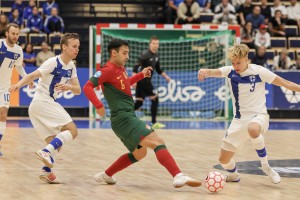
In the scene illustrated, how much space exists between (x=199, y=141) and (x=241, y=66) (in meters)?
5.38

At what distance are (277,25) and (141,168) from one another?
1382 centimetres

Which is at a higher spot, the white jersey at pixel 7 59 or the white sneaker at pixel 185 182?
the white jersey at pixel 7 59

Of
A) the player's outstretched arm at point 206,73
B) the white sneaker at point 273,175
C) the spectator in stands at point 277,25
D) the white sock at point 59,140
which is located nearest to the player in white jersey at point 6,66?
the white sock at point 59,140

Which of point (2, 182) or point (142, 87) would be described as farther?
point (142, 87)

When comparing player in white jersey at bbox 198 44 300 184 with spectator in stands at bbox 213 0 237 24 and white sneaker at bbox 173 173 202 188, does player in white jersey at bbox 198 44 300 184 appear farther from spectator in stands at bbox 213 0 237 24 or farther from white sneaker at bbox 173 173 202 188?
spectator in stands at bbox 213 0 237 24

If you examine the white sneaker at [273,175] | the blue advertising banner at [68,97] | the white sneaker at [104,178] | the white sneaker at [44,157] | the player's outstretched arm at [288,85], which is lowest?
the blue advertising banner at [68,97]

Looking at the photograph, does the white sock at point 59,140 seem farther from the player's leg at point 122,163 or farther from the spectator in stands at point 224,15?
the spectator in stands at point 224,15

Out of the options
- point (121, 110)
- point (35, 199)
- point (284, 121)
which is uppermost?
point (121, 110)

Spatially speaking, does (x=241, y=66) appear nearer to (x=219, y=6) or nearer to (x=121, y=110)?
(x=121, y=110)

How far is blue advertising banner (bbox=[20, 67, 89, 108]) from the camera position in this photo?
19.5 metres

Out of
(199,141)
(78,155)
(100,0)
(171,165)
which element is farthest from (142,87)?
(171,165)

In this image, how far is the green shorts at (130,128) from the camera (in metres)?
8.01

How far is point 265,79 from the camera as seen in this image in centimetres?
872

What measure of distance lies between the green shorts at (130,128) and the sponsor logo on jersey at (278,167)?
213cm
